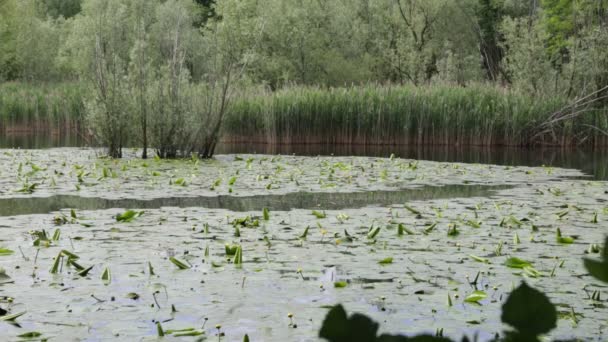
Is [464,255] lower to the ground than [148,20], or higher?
lower

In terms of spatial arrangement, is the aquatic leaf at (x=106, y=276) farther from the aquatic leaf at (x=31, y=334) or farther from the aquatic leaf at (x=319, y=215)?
the aquatic leaf at (x=319, y=215)

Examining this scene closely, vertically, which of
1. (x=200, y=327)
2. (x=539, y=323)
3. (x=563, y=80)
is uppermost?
(x=563, y=80)

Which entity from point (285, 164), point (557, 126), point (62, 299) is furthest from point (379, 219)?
point (557, 126)

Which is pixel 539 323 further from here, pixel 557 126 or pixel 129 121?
pixel 557 126

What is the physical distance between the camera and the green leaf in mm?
764

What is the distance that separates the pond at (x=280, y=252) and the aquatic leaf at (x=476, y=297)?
3 centimetres

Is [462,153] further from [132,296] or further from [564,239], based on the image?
[132,296]

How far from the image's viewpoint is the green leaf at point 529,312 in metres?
0.76

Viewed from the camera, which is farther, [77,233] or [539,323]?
[77,233]

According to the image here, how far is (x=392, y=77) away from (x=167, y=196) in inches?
1152

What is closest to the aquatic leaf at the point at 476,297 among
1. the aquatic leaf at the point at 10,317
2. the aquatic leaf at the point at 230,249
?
the aquatic leaf at the point at 230,249

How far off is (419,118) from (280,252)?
14081 mm

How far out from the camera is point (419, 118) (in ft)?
62.8

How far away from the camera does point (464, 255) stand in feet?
18.0
